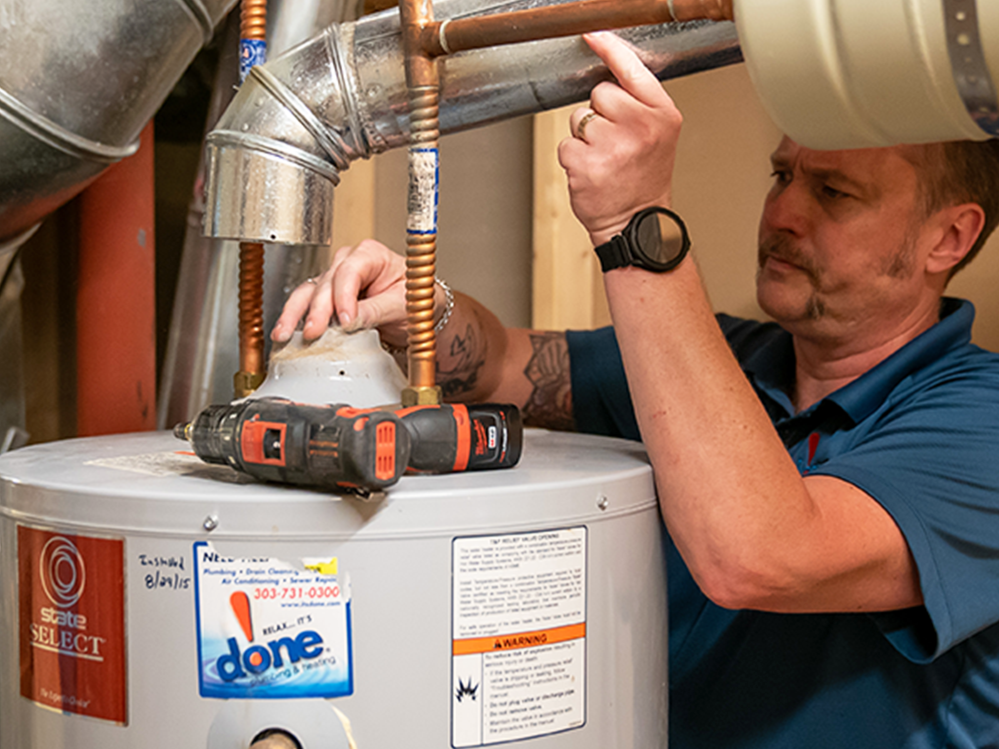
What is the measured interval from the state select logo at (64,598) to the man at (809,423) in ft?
0.91

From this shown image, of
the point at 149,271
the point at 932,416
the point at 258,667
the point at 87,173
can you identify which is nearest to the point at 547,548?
the point at 258,667

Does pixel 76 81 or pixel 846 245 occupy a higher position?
pixel 76 81

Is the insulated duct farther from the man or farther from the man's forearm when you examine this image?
the man's forearm

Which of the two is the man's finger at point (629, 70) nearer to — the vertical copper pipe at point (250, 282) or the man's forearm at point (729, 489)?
the man's forearm at point (729, 489)

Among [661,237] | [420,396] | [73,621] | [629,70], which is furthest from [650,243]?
[73,621]

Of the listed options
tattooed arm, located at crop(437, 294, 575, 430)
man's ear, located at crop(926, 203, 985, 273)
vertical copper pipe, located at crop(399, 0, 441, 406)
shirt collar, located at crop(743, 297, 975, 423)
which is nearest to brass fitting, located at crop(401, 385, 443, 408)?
vertical copper pipe, located at crop(399, 0, 441, 406)

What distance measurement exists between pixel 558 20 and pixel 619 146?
5.1 inches

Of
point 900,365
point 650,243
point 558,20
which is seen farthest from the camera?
point 900,365

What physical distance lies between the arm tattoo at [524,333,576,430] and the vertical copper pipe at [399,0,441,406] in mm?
627

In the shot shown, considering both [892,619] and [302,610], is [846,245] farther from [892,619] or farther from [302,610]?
[302,610]

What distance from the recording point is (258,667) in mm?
653

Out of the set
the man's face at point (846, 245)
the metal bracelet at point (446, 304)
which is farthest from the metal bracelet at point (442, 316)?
the man's face at point (846, 245)

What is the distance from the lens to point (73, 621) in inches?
27.1

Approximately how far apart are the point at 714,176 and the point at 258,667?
4.07 ft
